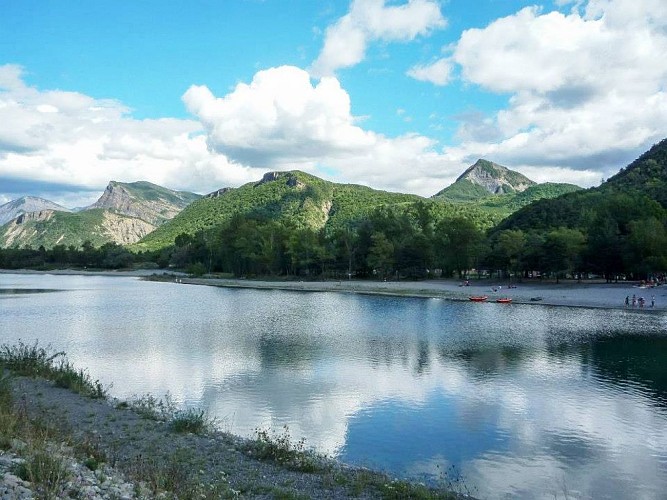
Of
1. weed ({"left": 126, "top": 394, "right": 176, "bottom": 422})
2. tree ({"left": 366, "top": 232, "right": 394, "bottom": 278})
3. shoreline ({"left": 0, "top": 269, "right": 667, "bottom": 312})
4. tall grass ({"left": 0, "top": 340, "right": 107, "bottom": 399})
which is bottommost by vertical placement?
weed ({"left": 126, "top": 394, "right": 176, "bottom": 422})

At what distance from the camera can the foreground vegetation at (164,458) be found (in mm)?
9250

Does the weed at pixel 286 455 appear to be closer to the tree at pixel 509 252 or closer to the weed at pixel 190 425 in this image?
the weed at pixel 190 425

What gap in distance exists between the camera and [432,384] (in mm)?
23562

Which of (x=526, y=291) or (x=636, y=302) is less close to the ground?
(x=526, y=291)

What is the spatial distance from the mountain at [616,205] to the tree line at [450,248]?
28 cm

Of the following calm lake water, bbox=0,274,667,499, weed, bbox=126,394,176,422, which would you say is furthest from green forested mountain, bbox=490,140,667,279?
weed, bbox=126,394,176,422

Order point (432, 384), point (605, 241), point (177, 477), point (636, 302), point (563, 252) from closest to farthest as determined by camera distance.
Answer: point (177, 477)
point (432, 384)
point (636, 302)
point (605, 241)
point (563, 252)

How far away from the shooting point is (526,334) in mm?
39281

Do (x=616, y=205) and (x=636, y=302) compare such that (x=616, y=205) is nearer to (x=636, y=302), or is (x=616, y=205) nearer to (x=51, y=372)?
(x=636, y=302)

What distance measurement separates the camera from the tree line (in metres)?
81.4

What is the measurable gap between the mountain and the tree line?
281 millimetres

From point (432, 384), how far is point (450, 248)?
82288 millimetres

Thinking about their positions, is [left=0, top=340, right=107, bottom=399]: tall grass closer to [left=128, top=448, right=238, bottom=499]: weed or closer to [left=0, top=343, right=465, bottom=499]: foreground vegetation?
[left=0, top=343, right=465, bottom=499]: foreground vegetation

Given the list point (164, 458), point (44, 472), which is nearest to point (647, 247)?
point (164, 458)
